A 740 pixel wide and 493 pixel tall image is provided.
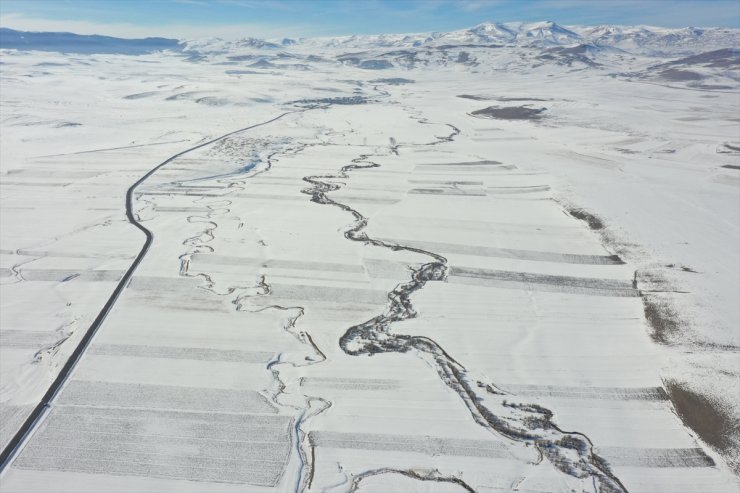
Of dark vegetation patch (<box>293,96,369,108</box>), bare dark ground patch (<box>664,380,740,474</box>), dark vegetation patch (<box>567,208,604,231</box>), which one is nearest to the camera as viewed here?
bare dark ground patch (<box>664,380,740,474</box>)

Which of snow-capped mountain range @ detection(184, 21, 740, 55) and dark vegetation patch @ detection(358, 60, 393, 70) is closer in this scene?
dark vegetation patch @ detection(358, 60, 393, 70)

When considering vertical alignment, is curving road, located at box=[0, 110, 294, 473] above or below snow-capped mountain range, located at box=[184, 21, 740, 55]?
below

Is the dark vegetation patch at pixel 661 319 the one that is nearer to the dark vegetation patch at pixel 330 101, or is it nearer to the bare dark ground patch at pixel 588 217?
the bare dark ground patch at pixel 588 217

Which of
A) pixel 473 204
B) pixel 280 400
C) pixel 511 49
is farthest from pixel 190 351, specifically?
pixel 511 49

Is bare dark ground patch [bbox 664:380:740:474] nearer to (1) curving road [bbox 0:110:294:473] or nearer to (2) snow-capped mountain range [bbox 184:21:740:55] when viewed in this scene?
(1) curving road [bbox 0:110:294:473]

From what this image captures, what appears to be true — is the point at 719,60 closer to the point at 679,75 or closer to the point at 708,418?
the point at 679,75

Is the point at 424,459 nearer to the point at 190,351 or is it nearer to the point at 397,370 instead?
the point at 397,370

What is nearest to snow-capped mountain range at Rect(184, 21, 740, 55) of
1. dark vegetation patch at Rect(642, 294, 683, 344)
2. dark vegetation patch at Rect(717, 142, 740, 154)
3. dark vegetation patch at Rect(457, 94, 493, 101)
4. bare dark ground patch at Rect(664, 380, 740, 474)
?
dark vegetation patch at Rect(457, 94, 493, 101)
